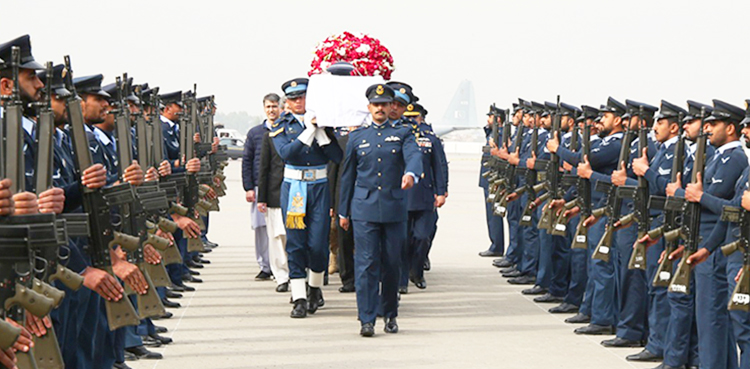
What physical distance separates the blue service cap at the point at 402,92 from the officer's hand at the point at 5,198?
554 cm

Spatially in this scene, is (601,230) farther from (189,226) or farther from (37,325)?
(37,325)

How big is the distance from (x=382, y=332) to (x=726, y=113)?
11.4 feet

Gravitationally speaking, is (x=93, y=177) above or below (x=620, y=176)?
above

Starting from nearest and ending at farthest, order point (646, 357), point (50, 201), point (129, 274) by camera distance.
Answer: point (50, 201) < point (129, 274) < point (646, 357)

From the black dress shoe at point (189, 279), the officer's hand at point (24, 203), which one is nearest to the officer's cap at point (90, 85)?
the officer's hand at point (24, 203)

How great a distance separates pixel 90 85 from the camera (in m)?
7.58

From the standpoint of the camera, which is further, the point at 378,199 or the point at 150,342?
the point at 378,199

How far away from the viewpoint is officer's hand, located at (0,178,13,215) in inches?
188

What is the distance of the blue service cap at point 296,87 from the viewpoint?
10766mm

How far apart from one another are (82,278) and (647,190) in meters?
4.55

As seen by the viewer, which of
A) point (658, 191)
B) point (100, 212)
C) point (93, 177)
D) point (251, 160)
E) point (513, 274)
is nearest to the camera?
point (93, 177)

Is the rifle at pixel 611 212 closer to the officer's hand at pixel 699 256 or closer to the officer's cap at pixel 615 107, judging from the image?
the officer's cap at pixel 615 107

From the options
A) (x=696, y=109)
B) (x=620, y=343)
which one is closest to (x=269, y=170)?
(x=620, y=343)

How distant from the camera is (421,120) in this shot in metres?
13.4
